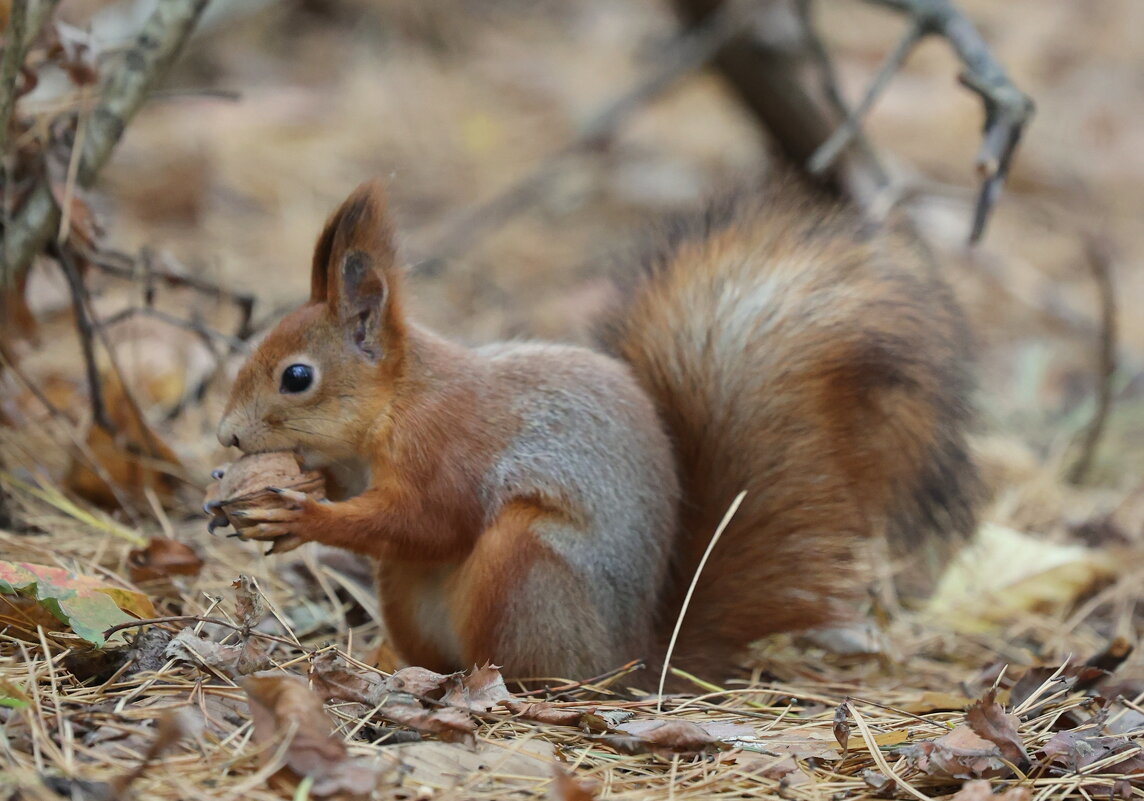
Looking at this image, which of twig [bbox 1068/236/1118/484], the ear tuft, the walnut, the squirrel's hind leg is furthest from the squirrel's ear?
twig [bbox 1068/236/1118/484]

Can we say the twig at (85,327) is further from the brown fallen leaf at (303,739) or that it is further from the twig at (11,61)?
the brown fallen leaf at (303,739)

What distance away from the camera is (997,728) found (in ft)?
6.08

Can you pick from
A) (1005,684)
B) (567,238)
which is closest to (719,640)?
(1005,684)

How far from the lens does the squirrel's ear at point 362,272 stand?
213cm

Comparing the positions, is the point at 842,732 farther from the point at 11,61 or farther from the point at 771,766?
the point at 11,61

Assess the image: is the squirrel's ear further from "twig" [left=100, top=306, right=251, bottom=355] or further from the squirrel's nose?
"twig" [left=100, top=306, right=251, bottom=355]

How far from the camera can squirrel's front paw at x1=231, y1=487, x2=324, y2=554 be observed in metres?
2.02

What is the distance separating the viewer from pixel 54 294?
3.79 meters

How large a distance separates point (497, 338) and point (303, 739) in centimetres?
232

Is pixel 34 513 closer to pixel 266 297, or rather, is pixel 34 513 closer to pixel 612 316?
pixel 612 316

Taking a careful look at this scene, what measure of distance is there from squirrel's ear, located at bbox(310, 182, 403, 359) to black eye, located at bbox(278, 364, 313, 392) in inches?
4.3

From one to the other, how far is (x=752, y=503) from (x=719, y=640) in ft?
0.92

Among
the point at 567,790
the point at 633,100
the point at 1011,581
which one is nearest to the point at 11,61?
the point at 567,790

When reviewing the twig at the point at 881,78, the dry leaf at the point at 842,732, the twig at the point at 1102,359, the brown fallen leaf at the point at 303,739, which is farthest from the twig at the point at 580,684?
the twig at the point at 1102,359
